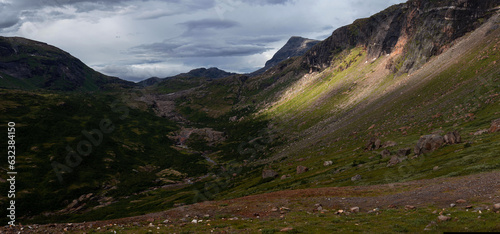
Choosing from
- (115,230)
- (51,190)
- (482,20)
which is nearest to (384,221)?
(115,230)

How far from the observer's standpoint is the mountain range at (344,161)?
28.6 metres

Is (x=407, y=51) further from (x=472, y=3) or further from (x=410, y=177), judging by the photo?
(x=410, y=177)

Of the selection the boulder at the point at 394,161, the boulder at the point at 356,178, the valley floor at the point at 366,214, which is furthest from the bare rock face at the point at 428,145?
the valley floor at the point at 366,214

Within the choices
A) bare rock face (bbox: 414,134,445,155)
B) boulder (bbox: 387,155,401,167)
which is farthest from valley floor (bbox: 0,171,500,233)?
bare rock face (bbox: 414,134,445,155)

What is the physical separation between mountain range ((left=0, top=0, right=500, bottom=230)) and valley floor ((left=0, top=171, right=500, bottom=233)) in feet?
0.59

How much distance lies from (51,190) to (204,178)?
69669 mm

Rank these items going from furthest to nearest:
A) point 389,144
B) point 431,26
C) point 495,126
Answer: point 431,26
point 389,144
point 495,126

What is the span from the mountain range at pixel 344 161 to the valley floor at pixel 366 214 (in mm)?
180

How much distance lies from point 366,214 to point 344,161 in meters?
51.4

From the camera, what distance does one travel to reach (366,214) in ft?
90.9

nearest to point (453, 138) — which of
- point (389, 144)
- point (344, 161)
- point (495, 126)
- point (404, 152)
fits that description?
point (495, 126)

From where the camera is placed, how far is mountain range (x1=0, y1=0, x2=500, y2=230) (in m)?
28.6

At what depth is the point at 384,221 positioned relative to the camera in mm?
23594

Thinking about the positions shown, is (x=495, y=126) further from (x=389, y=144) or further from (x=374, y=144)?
(x=374, y=144)
